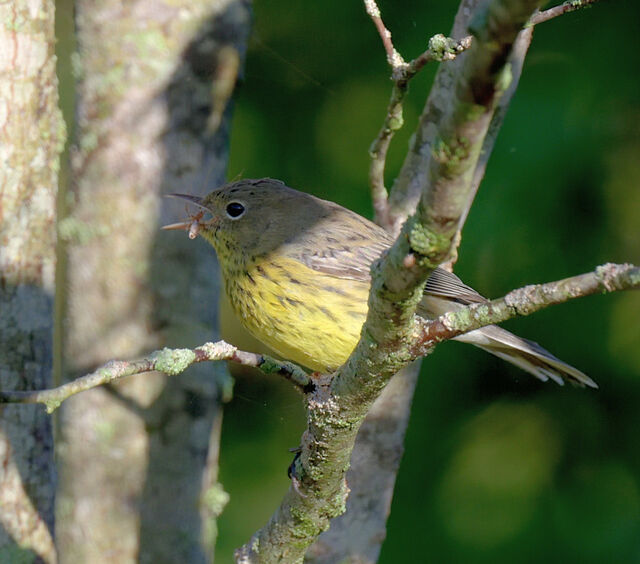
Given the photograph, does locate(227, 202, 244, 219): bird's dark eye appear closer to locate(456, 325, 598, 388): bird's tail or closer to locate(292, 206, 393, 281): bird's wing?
locate(292, 206, 393, 281): bird's wing

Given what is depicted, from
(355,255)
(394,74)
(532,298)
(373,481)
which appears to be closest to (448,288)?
(355,255)

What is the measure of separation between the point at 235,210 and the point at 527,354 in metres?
1.35

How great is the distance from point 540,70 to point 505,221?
77 centimetres

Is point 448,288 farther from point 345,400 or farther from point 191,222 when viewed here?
point 345,400

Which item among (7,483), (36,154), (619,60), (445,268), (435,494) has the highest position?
(619,60)

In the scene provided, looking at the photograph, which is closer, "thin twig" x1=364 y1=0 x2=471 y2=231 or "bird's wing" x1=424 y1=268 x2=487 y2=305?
"thin twig" x1=364 y1=0 x2=471 y2=231

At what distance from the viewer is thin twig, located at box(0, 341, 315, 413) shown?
75.0 inches

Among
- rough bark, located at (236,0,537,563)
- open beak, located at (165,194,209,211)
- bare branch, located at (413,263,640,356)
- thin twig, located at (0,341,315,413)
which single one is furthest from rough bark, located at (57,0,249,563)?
bare branch, located at (413,263,640,356)

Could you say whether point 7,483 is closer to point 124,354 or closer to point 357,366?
point 124,354

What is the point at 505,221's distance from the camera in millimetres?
4195

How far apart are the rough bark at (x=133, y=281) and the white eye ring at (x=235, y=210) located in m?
0.45

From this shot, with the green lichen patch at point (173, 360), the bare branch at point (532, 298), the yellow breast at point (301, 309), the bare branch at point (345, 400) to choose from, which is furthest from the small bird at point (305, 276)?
the bare branch at point (532, 298)

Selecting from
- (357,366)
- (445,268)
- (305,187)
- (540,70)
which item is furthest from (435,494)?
(357,366)

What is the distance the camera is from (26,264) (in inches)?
119
